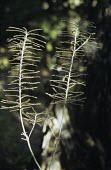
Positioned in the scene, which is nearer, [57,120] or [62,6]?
[57,120]

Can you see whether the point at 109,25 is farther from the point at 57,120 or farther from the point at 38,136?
the point at 38,136

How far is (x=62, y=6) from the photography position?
5559 mm

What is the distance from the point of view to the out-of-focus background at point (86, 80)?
5.37m

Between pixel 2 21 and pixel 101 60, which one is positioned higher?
pixel 2 21

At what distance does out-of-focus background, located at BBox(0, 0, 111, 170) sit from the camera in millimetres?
5367

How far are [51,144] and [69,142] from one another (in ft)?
0.92

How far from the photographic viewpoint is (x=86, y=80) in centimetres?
538

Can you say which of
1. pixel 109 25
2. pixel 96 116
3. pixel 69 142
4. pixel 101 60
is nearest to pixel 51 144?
pixel 69 142

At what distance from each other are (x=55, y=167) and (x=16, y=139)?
0.69 m

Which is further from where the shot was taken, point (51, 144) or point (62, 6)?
point (62, 6)

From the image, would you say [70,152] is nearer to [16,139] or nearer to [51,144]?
[51,144]

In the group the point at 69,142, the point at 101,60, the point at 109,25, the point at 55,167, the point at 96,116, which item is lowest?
the point at 55,167

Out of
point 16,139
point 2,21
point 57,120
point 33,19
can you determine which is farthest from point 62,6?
point 16,139

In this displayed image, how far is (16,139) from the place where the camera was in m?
5.43
